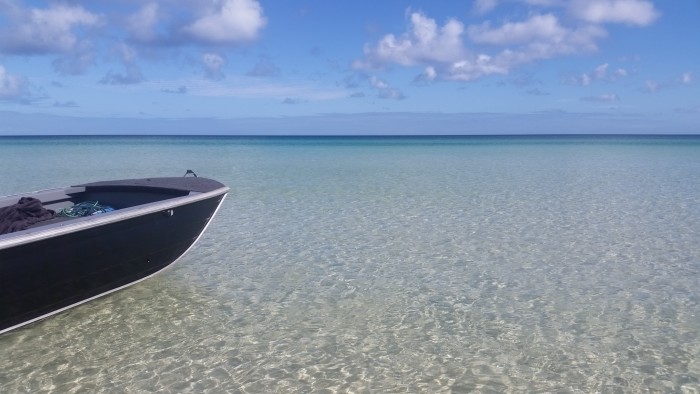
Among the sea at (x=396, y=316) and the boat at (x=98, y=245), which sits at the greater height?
the boat at (x=98, y=245)

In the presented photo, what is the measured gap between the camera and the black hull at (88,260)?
4.97 metres

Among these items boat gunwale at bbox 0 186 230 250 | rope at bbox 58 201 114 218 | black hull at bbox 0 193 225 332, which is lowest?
black hull at bbox 0 193 225 332

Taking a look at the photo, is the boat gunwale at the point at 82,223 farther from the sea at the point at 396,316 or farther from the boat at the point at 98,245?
the sea at the point at 396,316

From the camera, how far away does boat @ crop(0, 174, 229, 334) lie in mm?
4957

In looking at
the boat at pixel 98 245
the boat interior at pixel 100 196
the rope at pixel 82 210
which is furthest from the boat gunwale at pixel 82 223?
the rope at pixel 82 210

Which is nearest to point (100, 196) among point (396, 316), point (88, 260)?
point (88, 260)

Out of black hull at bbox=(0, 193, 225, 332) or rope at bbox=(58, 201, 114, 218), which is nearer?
black hull at bbox=(0, 193, 225, 332)

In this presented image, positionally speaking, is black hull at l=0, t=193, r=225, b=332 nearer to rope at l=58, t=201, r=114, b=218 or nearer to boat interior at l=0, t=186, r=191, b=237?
boat interior at l=0, t=186, r=191, b=237

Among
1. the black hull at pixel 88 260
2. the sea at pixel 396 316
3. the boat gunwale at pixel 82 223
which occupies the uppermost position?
the boat gunwale at pixel 82 223

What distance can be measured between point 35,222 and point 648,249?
27.8ft

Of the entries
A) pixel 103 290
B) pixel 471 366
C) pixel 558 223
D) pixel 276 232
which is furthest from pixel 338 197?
pixel 471 366

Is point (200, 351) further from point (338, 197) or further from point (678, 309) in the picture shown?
point (338, 197)

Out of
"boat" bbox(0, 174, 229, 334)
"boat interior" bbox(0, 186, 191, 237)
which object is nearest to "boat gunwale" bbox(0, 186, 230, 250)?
"boat" bbox(0, 174, 229, 334)

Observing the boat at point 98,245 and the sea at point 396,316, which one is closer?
the sea at point 396,316
